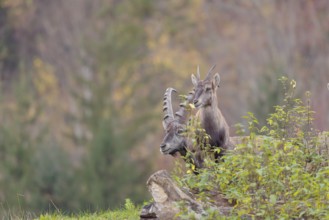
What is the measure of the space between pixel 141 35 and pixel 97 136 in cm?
1811

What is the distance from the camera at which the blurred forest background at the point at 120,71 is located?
40.4 metres

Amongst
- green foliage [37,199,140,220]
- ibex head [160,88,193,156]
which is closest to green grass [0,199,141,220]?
green foliage [37,199,140,220]

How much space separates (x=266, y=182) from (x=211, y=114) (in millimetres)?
3134

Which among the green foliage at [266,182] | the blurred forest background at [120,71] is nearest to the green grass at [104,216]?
the green foliage at [266,182]

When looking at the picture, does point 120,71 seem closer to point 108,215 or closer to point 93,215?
point 93,215

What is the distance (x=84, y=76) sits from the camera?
2147 inches

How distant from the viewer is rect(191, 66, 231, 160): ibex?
15555 millimetres

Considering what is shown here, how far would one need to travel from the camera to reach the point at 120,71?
5462 cm

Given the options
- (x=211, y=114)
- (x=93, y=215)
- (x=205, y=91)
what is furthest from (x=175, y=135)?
(x=93, y=215)

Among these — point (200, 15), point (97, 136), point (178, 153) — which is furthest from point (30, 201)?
point (200, 15)

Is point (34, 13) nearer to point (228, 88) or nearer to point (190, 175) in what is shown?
point (228, 88)

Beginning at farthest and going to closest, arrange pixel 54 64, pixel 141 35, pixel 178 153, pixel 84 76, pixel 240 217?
pixel 54 64 < pixel 141 35 < pixel 84 76 < pixel 178 153 < pixel 240 217

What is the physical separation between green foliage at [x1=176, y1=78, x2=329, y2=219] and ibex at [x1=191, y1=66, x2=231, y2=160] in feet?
6.13

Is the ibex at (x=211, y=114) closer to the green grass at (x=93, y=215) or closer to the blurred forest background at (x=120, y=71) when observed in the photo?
the green grass at (x=93, y=215)
